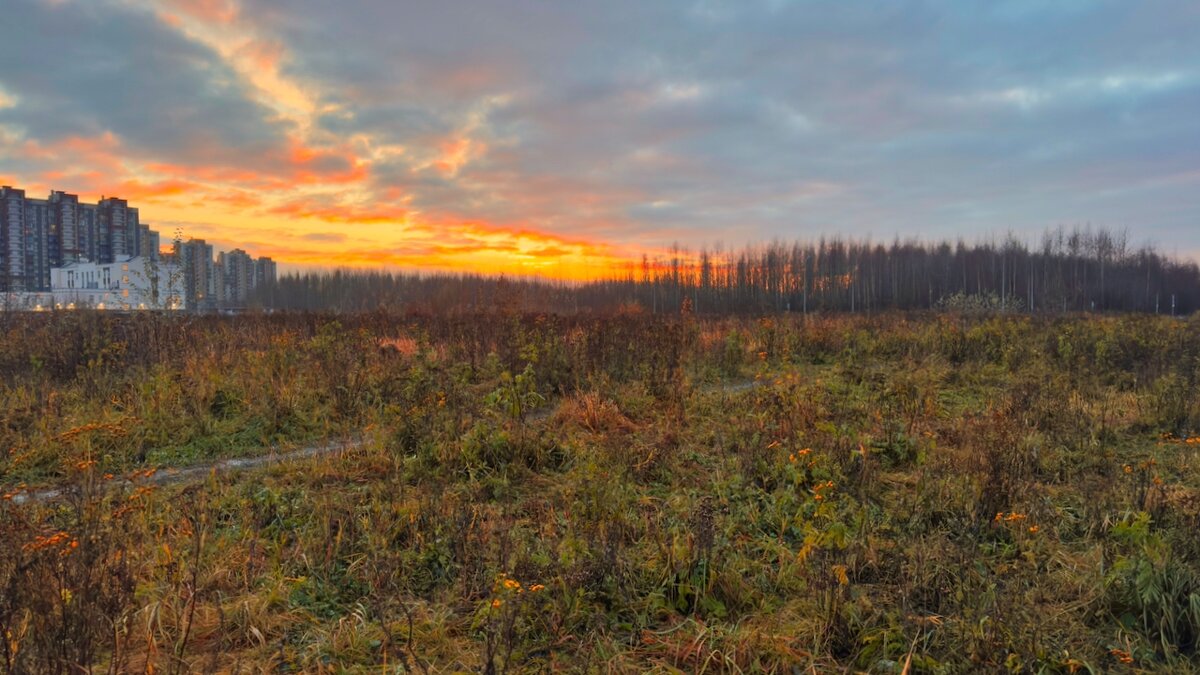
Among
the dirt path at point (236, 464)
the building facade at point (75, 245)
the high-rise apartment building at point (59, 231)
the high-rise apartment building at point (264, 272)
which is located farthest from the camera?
the high-rise apartment building at point (264, 272)

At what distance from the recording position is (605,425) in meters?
6.34

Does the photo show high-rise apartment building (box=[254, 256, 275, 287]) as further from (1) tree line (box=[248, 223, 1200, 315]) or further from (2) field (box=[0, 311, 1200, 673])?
(2) field (box=[0, 311, 1200, 673])

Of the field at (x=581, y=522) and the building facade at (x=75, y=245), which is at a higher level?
the building facade at (x=75, y=245)

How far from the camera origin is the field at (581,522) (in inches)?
95.6

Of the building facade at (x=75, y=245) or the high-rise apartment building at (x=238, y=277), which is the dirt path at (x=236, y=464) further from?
the high-rise apartment building at (x=238, y=277)

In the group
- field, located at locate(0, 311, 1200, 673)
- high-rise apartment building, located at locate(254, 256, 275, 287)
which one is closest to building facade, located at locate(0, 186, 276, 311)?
high-rise apartment building, located at locate(254, 256, 275, 287)

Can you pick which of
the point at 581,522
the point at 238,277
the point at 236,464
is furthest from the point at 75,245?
the point at 581,522

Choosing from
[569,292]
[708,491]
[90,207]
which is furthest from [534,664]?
[90,207]

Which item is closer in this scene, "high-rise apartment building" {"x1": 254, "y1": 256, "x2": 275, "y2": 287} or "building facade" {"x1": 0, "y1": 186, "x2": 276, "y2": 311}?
"building facade" {"x1": 0, "y1": 186, "x2": 276, "y2": 311}

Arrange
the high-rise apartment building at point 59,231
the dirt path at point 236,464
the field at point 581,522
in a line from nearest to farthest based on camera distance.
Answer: the field at point 581,522 < the dirt path at point 236,464 < the high-rise apartment building at point 59,231

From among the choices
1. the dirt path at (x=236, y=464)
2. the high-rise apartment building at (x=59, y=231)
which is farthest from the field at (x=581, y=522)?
the high-rise apartment building at (x=59, y=231)

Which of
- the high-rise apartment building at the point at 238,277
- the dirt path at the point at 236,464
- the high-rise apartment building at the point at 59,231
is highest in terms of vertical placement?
the high-rise apartment building at the point at 59,231

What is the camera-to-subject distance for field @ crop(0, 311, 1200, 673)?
2.43 metres

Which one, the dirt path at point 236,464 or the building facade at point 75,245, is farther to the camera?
the building facade at point 75,245
